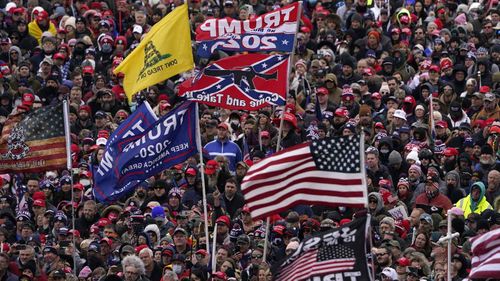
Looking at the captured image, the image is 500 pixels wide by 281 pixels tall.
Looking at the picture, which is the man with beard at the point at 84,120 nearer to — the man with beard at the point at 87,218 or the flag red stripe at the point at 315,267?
the man with beard at the point at 87,218

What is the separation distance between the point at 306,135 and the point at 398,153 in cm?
158

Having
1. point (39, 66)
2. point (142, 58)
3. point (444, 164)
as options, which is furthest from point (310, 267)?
point (39, 66)

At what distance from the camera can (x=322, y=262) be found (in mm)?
22328

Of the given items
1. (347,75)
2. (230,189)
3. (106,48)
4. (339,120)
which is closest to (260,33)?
(230,189)

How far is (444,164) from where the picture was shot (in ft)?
106

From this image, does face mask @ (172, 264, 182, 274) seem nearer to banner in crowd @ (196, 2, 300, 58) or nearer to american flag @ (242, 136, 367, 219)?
banner in crowd @ (196, 2, 300, 58)

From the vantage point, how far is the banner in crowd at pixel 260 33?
27.8 metres

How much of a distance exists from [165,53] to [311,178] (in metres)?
6.38

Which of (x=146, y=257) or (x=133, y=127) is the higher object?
(x=133, y=127)

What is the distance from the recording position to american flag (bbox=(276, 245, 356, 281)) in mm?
22281

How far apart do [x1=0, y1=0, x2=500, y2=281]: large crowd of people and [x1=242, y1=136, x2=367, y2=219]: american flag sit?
315cm

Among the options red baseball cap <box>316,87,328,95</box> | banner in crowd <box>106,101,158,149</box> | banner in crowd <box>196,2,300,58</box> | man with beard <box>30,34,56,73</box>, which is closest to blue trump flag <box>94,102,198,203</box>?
banner in crowd <box>106,101,158,149</box>

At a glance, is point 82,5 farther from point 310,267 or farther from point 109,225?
point 310,267

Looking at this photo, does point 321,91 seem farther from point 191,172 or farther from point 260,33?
point 260,33
